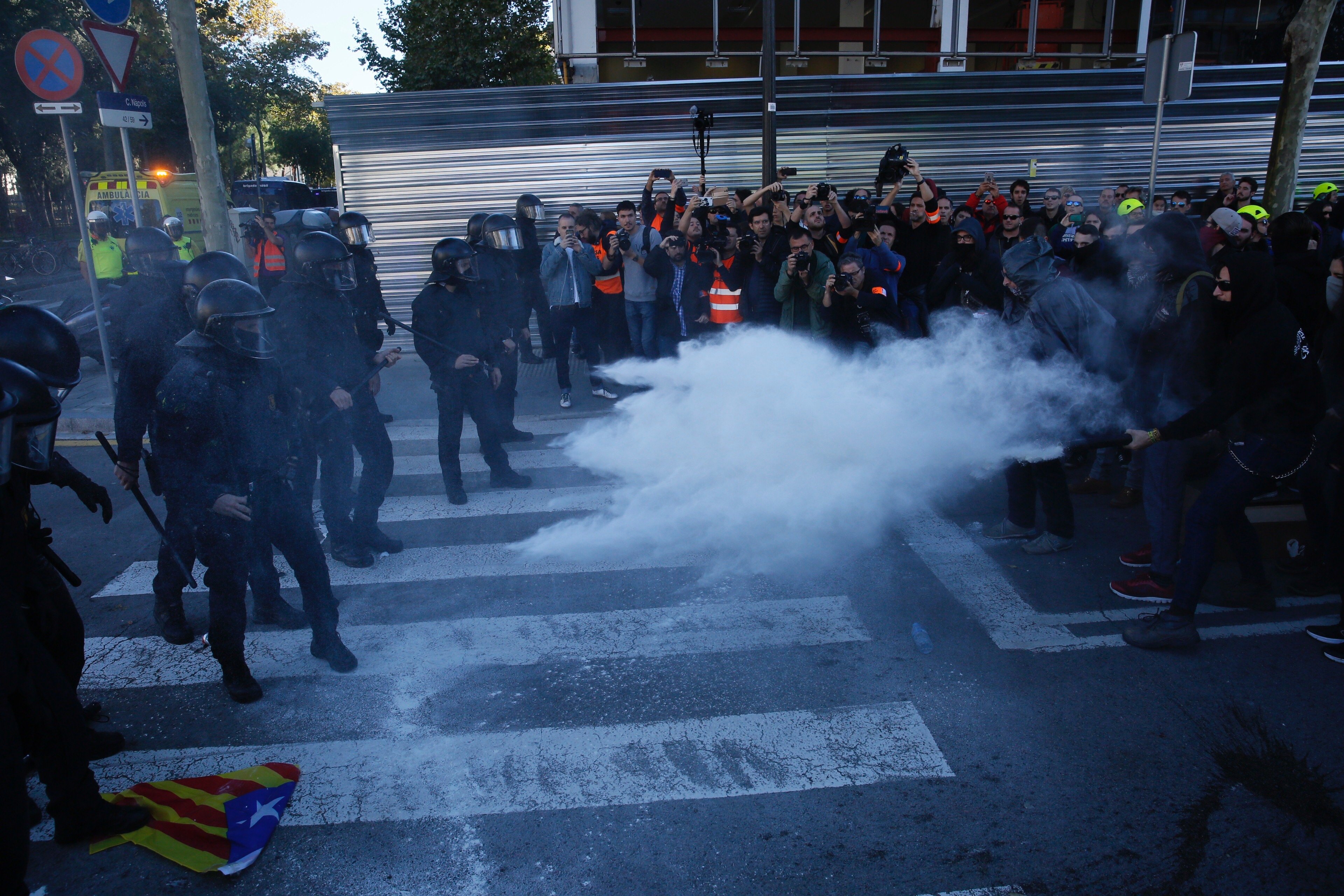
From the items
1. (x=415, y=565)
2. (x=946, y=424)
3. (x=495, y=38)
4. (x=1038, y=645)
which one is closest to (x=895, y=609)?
(x=1038, y=645)

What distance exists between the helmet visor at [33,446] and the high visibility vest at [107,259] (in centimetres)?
1017

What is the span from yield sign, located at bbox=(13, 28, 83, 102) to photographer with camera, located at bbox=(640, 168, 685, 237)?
216 inches

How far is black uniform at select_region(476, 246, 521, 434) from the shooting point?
7.29 metres

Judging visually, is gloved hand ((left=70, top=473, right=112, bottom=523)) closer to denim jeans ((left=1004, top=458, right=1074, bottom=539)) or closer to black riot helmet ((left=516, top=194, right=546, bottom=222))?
denim jeans ((left=1004, top=458, right=1074, bottom=539))

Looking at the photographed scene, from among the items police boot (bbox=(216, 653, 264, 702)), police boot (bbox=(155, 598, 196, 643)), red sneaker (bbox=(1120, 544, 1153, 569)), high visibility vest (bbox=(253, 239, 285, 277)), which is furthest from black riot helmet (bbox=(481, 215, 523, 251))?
red sneaker (bbox=(1120, 544, 1153, 569))

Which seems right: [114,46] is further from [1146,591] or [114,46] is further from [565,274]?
[1146,591]

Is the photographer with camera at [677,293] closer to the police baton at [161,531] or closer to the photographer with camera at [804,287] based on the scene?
the photographer with camera at [804,287]

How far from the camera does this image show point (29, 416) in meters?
3.02

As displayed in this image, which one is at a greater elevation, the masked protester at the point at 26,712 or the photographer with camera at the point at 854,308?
the photographer with camera at the point at 854,308

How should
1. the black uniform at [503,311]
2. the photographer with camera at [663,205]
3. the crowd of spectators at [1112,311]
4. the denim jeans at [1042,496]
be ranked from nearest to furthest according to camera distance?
the crowd of spectators at [1112,311] < the denim jeans at [1042,496] < the black uniform at [503,311] < the photographer with camera at [663,205]

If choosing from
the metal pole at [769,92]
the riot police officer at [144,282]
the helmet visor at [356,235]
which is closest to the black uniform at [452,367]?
the helmet visor at [356,235]

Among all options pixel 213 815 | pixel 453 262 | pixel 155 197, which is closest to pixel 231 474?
pixel 213 815

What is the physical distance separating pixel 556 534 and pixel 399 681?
6.06 feet

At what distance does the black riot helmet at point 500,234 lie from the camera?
7.96 meters
